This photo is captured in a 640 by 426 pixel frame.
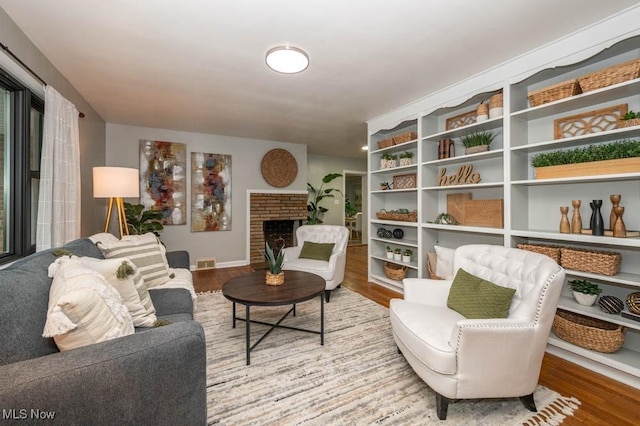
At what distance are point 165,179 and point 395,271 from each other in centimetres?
390

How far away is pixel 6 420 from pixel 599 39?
3.55 m

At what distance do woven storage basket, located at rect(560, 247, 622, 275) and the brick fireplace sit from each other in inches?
166

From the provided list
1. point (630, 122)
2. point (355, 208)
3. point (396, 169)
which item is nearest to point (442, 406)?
point (630, 122)

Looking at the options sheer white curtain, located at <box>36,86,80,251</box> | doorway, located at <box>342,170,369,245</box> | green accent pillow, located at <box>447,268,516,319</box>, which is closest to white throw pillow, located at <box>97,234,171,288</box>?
sheer white curtain, located at <box>36,86,80,251</box>

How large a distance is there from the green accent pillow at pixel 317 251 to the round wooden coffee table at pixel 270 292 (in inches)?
33.6

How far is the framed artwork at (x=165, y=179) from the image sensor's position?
4.43 meters

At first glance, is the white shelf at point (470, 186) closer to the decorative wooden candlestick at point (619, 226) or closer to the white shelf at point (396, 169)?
the white shelf at point (396, 169)

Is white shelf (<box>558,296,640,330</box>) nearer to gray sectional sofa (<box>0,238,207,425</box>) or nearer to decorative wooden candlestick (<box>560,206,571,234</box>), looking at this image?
decorative wooden candlestick (<box>560,206,571,234</box>)

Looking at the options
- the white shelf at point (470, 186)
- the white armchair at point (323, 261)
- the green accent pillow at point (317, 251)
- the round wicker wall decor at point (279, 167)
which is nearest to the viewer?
the white shelf at point (470, 186)

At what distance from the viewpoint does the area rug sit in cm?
148

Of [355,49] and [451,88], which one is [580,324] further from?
[355,49]

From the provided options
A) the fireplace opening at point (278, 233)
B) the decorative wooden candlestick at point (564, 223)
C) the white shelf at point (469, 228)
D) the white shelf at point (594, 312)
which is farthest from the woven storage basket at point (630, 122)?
the fireplace opening at point (278, 233)

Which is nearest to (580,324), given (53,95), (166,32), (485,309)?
(485,309)

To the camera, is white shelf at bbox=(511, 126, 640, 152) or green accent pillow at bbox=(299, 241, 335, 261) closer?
white shelf at bbox=(511, 126, 640, 152)
